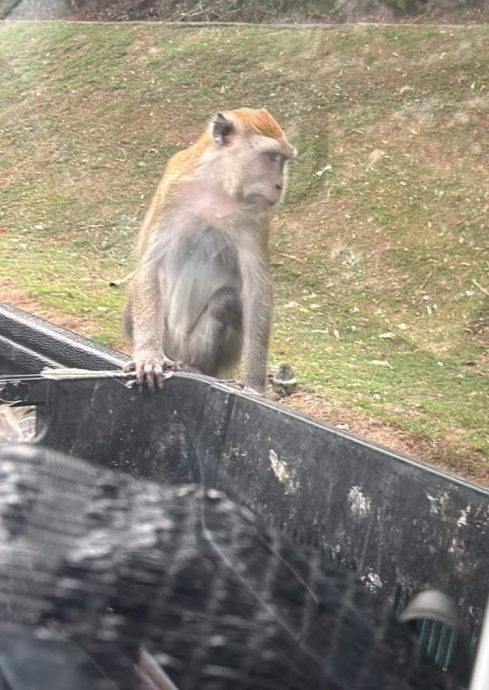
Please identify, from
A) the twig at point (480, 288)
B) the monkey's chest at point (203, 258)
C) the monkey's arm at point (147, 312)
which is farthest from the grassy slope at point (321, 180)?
the monkey's arm at point (147, 312)

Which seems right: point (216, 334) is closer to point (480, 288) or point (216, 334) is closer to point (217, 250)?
point (217, 250)

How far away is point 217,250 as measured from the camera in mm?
2791

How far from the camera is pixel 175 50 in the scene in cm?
596

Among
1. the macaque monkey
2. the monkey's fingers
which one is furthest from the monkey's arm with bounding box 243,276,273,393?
the monkey's fingers

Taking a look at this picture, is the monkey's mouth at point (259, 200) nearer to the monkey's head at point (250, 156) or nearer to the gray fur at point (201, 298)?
the monkey's head at point (250, 156)

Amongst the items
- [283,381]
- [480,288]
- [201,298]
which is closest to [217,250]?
[201,298]

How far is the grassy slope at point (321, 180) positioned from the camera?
3.92m

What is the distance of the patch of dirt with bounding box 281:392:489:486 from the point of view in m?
3.00

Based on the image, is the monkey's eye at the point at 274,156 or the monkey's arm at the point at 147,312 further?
the monkey's eye at the point at 274,156

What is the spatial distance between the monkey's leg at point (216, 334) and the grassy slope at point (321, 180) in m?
0.68

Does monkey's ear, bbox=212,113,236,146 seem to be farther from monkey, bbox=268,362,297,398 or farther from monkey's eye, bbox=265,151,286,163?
monkey, bbox=268,362,297,398

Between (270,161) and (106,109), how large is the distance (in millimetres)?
3728

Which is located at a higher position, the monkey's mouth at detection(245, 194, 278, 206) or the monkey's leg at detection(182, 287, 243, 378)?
the monkey's mouth at detection(245, 194, 278, 206)

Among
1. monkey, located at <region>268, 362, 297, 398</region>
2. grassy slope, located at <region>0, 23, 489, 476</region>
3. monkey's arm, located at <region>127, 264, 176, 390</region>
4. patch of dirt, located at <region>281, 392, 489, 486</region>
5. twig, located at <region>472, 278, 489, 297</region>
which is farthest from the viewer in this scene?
twig, located at <region>472, 278, 489, 297</region>
